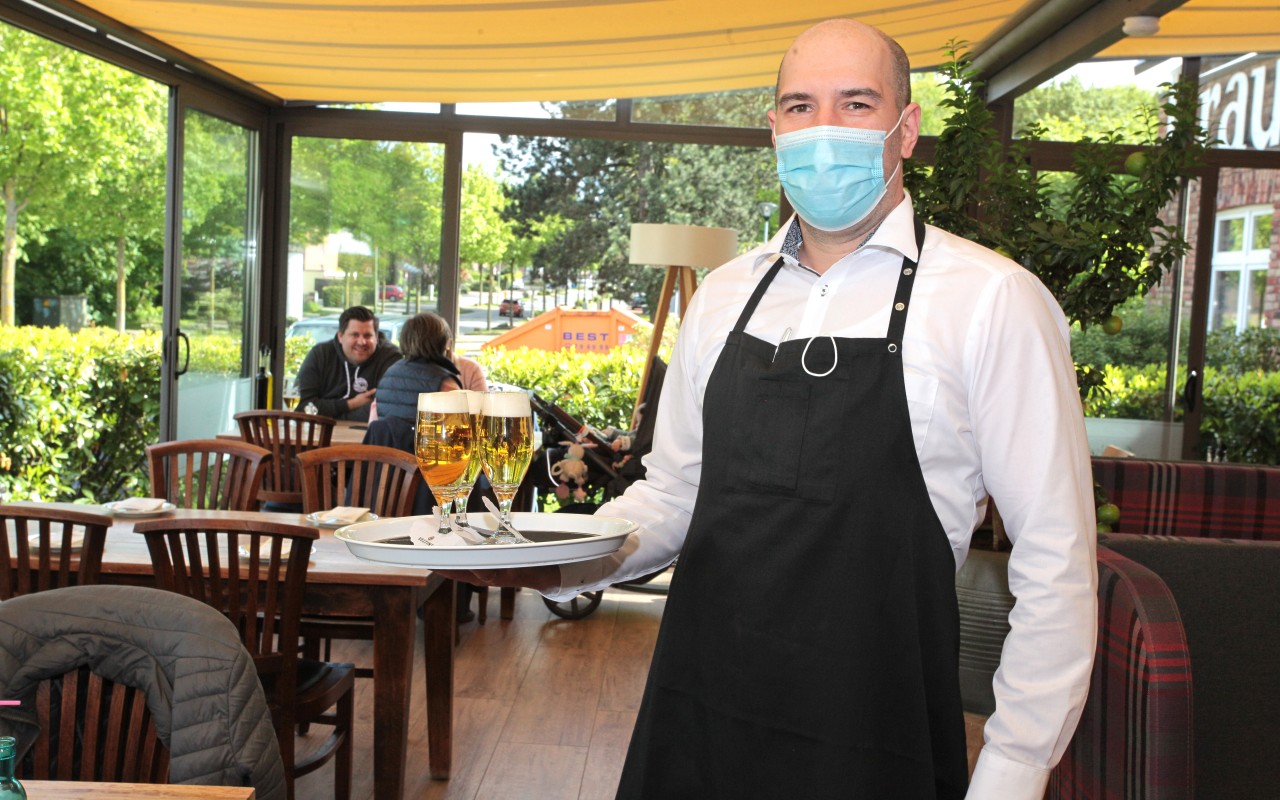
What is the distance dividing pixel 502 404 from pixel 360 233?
6509 mm

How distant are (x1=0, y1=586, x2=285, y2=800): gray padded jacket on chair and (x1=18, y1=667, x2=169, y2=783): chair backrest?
0.10ft

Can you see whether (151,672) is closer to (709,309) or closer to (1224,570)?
(709,309)

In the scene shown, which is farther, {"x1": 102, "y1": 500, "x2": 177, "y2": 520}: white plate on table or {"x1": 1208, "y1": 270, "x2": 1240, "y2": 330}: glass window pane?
{"x1": 1208, "y1": 270, "x2": 1240, "y2": 330}: glass window pane

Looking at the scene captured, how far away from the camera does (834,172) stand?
1.55m

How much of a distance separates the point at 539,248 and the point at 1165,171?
201 inches

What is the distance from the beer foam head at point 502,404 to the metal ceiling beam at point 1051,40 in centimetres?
386

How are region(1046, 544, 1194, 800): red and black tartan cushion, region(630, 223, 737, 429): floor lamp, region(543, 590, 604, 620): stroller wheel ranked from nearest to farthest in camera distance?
region(1046, 544, 1194, 800): red and black tartan cushion → region(543, 590, 604, 620): stroller wheel → region(630, 223, 737, 429): floor lamp

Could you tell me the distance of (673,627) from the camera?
162cm

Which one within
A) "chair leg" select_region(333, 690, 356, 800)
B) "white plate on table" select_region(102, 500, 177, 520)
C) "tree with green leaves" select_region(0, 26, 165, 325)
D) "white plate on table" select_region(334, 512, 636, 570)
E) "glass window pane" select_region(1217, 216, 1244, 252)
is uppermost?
"tree with green leaves" select_region(0, 26, 165, 325)

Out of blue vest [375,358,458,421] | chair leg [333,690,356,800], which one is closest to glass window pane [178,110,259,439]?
blue vest [375,358,458,421]

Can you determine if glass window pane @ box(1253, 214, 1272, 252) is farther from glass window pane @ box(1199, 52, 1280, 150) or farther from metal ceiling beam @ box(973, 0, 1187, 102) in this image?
metal ceiling beam @ box(973, 0, 1187, 102)

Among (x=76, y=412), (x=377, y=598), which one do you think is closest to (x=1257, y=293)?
(x=377, y=598)

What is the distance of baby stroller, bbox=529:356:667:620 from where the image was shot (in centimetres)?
590

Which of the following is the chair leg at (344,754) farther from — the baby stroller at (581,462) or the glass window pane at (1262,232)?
the glass window pane at (1262,232)
